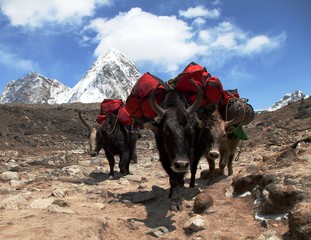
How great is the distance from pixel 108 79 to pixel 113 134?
6634 inches

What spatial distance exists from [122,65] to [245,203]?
614 ft

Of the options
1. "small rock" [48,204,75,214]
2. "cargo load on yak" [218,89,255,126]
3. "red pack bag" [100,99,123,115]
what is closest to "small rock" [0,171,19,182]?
"red pack bag" [100,99,123,115]

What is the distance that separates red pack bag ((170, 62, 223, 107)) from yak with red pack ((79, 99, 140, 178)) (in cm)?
309

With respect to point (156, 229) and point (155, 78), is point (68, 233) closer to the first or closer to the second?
point (156, 229)

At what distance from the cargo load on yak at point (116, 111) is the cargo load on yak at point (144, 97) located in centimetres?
275

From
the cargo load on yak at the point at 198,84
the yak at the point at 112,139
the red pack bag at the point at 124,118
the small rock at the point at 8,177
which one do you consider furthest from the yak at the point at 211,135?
the small rock at the point at 8,177

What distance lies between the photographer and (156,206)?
16.9 feet

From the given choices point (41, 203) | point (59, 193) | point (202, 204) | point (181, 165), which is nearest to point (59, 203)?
point (41, 203)

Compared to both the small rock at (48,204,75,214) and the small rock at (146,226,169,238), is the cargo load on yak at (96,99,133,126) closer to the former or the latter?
the small rock at (48,204,75,214)

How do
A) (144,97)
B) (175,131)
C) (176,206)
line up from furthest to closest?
1. (144,97)
2. (176,206)
3. (175,131)

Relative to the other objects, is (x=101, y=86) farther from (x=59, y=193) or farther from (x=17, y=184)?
(x=59, y=193)

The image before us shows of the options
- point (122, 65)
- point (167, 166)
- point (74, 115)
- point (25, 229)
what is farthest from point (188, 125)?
point (122, 65)

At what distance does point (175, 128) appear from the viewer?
4.64 meters

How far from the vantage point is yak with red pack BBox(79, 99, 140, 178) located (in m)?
8.36
